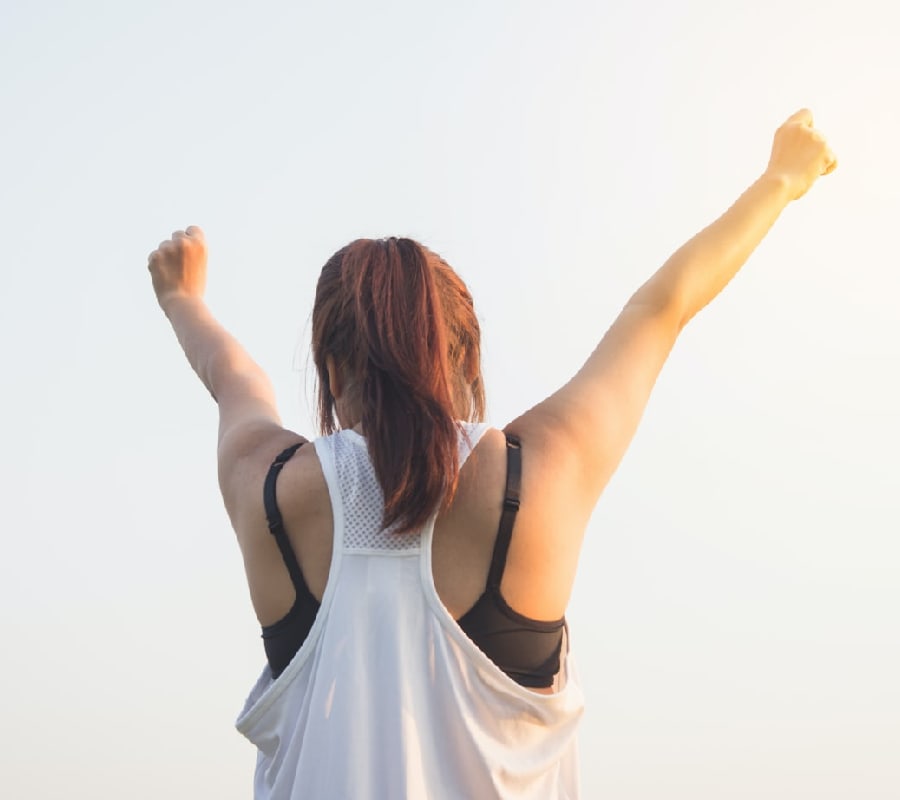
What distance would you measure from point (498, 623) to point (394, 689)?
0.28 m

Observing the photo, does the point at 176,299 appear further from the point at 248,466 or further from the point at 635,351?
the point at 635,351

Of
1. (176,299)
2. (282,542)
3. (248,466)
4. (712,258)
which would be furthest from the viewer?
(176,299)

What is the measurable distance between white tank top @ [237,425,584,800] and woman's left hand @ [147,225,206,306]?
4.55 feet

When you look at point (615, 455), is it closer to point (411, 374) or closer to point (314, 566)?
point (411, 374)

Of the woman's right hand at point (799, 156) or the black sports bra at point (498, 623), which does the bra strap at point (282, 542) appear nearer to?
the black sports bra at point (498, 623)

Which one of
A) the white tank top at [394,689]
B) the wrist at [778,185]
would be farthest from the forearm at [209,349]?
the wrist at [778,185]

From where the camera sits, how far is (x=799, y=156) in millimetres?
4062

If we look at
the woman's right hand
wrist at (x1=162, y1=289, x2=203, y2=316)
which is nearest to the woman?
the woman's right hand

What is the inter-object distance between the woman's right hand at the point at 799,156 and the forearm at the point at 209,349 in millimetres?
1580

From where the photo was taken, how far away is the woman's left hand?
4402mm

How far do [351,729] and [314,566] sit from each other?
38 centimetres

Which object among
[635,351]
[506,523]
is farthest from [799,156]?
[506,523]

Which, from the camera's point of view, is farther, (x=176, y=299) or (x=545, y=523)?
(x=176, y=299)

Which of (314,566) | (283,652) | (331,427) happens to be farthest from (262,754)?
(331,427)
